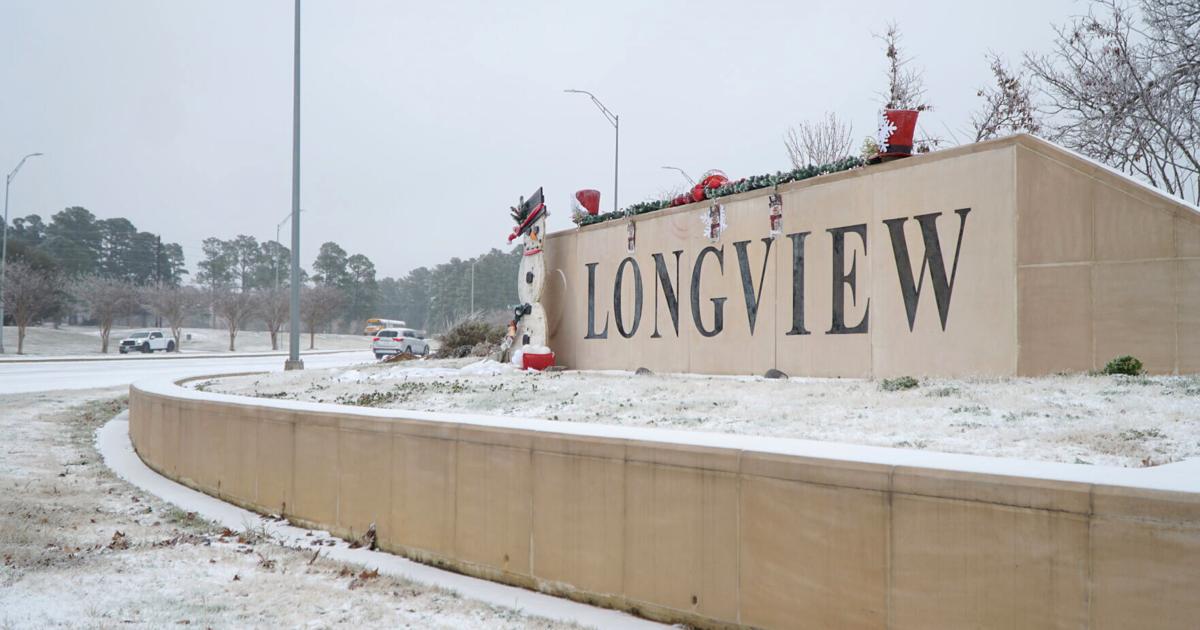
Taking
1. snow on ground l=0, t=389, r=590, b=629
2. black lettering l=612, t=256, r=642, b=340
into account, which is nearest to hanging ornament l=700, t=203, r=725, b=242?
black lettering l=612, t=256, r=642, b=340

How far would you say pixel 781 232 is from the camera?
12.3m

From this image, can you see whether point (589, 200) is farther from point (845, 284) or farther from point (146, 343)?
point (146, 343)

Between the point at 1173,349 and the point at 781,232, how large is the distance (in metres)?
5.29

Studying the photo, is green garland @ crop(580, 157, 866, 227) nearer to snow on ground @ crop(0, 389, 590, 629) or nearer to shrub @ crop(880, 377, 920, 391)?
shrub @ crop(880, 377, 920, 391)

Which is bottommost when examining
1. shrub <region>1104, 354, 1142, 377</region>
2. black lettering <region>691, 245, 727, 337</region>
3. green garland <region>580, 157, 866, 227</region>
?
shrub <region>1104, 354, 1142, 377</region>

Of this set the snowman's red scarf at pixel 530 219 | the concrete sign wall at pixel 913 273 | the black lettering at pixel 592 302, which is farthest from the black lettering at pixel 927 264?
the snowman's red scarf at pixel 530 219

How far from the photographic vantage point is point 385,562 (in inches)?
278

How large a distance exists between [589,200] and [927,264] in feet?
27.3

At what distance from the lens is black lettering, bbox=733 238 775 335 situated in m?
12.7

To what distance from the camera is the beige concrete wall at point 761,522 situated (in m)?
3.87

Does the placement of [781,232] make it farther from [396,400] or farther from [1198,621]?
[1198,621]

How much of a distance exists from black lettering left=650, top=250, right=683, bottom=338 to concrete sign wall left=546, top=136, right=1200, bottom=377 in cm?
3

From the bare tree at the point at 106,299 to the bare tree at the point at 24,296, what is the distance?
229 centimetres

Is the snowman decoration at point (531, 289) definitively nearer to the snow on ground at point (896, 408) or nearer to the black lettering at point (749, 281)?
the snow on ground at point (896, 408)
